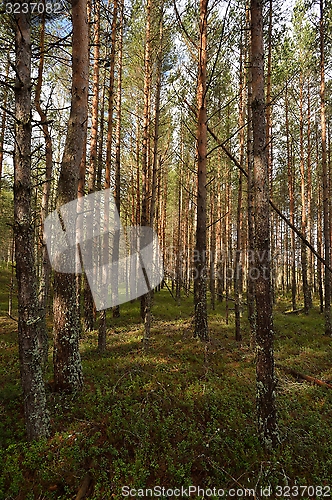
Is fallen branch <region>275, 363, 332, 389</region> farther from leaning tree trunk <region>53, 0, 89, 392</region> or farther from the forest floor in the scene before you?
leaning tree trunk <region>53, 0, 89, 392</region>

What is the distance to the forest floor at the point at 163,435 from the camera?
11.9 feet

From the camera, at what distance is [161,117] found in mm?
16047

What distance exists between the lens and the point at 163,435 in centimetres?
438

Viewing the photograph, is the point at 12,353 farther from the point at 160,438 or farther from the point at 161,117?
the point at 161,117

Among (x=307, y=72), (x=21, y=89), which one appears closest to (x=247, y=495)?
(x=21, y=89)

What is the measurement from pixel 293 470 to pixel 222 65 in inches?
544

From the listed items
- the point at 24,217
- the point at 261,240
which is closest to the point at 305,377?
the point at 261,240

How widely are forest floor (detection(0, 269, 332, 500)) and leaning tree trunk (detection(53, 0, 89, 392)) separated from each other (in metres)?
0.50

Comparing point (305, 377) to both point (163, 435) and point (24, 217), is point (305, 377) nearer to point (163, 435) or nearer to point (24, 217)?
point (163, 435)

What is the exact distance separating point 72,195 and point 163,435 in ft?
14.8

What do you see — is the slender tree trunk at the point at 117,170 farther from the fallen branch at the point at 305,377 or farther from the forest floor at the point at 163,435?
Answer: the fallen branch at the point at 305,377

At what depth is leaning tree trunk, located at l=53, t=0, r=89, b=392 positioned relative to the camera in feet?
16.3

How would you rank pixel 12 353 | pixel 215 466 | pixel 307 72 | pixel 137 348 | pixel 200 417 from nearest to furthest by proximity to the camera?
1. pixel 215 466
2. pixel 200 417
3. pixel 12 353
4. pixel 137 348
5. pixel 307 72

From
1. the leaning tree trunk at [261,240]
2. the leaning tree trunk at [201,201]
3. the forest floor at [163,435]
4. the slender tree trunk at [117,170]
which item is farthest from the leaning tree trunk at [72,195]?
the slender tree trunk at [117,170]
